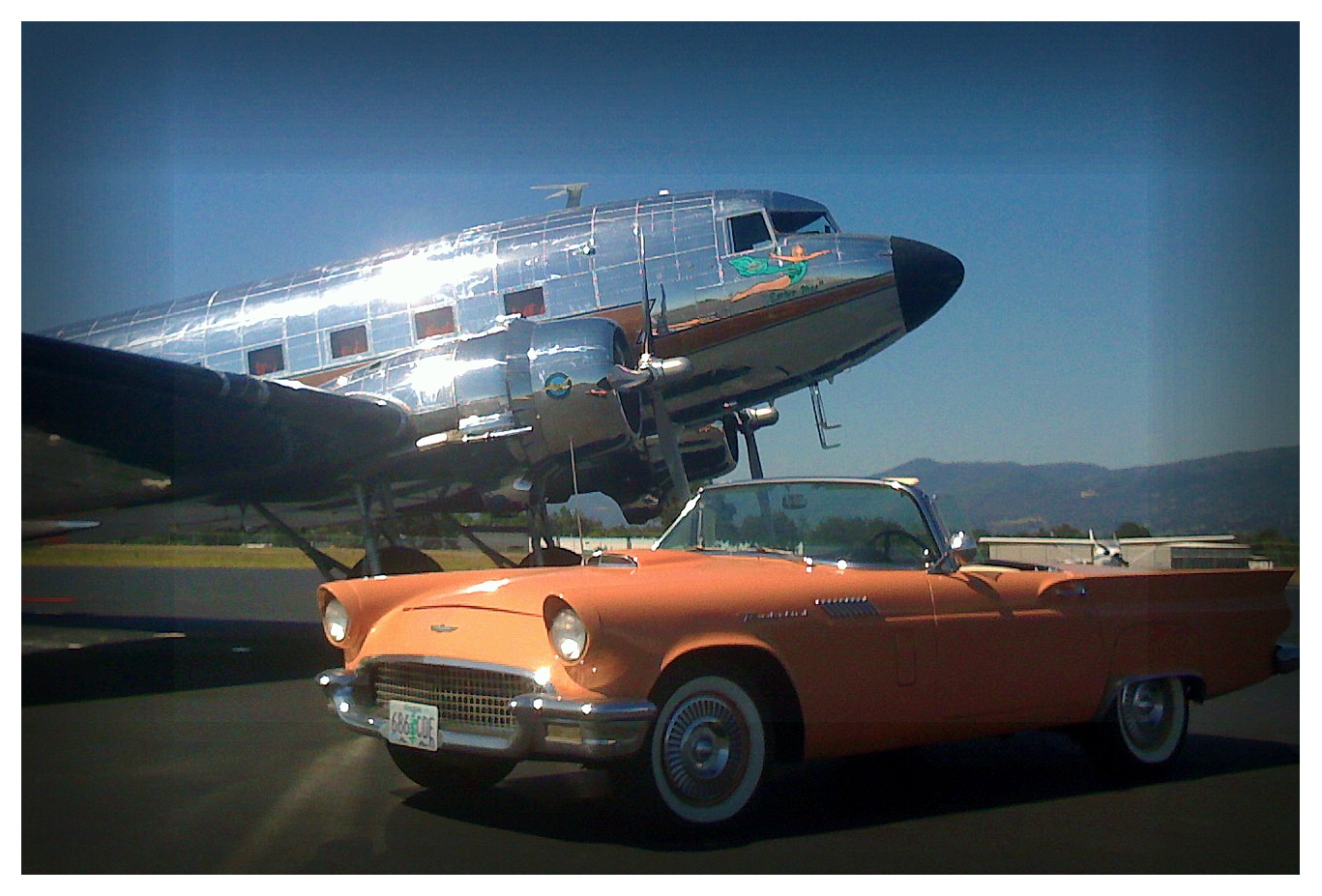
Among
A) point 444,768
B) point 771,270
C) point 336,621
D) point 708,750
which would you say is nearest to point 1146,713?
point 708,750

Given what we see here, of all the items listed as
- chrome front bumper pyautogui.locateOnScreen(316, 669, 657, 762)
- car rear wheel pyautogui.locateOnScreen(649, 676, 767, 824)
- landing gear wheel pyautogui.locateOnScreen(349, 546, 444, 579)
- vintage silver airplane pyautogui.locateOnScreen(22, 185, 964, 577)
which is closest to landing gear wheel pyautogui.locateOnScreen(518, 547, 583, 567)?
vintage silver airplane pyautogui.locateOnScreen(22, 185, 964, 577)

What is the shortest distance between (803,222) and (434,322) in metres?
3.93

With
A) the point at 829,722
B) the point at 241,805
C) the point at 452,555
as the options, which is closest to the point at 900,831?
the point at 829,722

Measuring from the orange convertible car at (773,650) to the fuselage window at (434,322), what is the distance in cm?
748

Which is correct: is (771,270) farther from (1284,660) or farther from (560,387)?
(1284,660)

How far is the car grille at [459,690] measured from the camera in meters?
4.70

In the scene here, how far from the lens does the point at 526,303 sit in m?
13.2

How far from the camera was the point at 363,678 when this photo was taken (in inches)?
204

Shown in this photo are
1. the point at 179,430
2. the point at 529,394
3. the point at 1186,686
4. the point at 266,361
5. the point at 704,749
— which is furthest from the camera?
the point at 266,361

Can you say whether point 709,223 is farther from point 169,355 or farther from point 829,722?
point 829,722

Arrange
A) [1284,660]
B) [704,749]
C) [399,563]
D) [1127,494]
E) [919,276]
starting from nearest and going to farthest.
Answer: [704,749] < [1284,660] < [1127,494] < [399,563] < [919,276]

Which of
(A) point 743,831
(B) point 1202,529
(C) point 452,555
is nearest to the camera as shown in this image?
(A) point 743,831

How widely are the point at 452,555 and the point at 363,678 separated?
16.3m

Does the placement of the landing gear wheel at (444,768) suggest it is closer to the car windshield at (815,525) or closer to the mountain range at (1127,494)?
the car windshield at (815,525)
